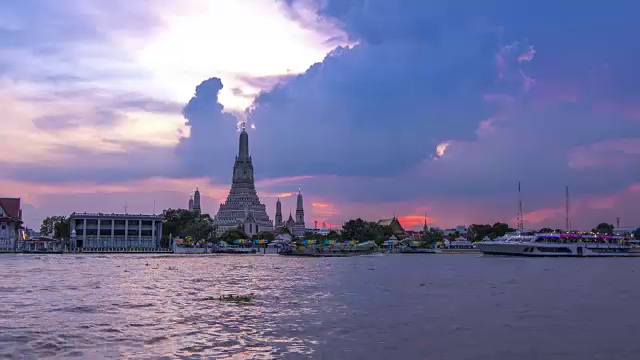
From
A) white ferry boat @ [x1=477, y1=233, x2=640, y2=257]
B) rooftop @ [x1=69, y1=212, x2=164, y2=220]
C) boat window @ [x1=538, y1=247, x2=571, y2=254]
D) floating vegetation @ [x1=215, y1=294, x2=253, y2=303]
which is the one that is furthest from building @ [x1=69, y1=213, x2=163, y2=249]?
floating vegetation @ [x1=215, y1=294, x2=253, y2=303]

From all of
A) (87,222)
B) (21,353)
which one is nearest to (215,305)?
(21,353)

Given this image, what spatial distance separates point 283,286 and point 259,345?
94.5 ft

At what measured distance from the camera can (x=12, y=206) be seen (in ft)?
471

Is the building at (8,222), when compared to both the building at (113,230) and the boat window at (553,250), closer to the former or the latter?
the building at (113,230)

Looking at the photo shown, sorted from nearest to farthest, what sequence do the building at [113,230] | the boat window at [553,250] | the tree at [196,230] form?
the boat window at [553,250], the building at [113,230], the tree at [196,230]

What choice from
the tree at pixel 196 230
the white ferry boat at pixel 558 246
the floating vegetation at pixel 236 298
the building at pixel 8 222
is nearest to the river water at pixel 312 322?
the floating vegetation at pixel 236 298

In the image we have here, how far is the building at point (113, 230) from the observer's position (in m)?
158

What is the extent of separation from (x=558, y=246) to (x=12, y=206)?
423 feet

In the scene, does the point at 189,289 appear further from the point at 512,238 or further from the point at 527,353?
the point at 512,238

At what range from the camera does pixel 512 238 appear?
471ft

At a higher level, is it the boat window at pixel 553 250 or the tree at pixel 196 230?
the tree at pixel 196 230

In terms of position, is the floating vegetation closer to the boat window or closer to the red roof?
the boat window

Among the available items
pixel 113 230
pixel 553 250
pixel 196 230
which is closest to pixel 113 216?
pixel 113 230

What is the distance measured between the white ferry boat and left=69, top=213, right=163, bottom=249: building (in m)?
88.2
